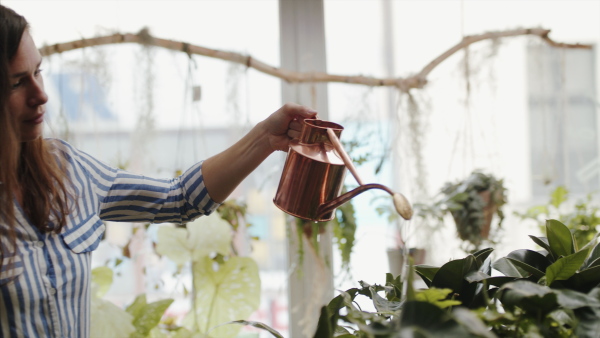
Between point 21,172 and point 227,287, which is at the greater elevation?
point 21,172

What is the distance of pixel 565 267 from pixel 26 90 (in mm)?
777

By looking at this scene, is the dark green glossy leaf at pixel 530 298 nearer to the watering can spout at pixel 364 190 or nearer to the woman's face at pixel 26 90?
the watering can spout at pixel 364 190

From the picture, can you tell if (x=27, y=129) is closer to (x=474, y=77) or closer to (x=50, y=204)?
(x=50, y=204)

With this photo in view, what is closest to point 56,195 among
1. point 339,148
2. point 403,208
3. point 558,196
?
point 339,148

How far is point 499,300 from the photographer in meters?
0.65

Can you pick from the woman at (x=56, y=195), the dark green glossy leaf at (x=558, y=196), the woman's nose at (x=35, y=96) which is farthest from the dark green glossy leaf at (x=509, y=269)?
the dark green glossy leaf at (x=558, y=196)

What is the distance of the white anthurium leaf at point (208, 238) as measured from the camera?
5.49 feet

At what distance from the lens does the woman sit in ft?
2.86

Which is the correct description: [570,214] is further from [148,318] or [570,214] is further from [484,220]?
[148,318]

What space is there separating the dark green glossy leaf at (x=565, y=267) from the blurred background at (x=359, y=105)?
3.42 ft

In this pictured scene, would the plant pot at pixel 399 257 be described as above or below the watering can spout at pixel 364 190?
below

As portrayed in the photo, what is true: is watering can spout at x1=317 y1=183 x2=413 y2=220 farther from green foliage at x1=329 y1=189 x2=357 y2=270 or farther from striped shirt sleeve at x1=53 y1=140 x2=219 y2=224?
green foliage at x1=329 y1=189 x2=357 y2=270

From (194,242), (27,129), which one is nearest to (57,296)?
(27,129)

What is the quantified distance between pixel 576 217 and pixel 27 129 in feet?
5.10
